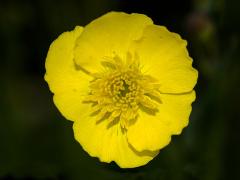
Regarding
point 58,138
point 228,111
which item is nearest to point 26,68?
point 58,138

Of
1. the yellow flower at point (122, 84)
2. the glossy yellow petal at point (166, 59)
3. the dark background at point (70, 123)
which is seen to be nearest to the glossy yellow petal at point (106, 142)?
the yellow flower at point (122, 84)

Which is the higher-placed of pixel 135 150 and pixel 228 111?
pixel 135 150

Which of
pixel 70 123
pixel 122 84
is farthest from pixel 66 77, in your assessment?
pixel 70 123

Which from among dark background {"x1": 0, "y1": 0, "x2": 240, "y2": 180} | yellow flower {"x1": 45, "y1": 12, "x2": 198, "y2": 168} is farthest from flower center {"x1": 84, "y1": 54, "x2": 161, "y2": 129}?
dark background {"x1": 0, "y1": 0, "x2": 240, "y2": 180}

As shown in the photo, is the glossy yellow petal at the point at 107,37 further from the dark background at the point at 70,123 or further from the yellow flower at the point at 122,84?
the dark background at the point at 70,123

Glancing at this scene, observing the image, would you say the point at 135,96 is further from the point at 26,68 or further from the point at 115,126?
the point at 26,68
